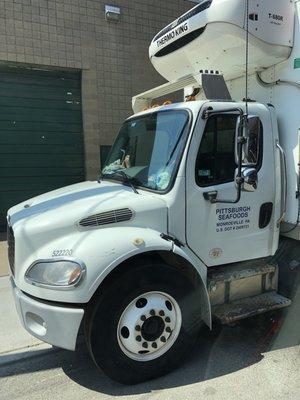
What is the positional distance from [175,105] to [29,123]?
613 cm

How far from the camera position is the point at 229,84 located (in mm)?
4938

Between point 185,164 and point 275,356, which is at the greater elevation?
point 185,164

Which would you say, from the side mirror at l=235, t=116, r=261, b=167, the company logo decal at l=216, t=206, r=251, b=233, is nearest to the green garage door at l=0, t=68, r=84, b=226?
the company logo decal at l=216, t=206, r=251, b=233

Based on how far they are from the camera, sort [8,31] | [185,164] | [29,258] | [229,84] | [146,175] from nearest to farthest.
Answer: [29,258] → [185,164] → [146,175] → [229,84] → [8,31]

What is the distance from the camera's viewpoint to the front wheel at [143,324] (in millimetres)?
3438

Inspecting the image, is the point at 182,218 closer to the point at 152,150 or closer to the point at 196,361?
the point at 152,150

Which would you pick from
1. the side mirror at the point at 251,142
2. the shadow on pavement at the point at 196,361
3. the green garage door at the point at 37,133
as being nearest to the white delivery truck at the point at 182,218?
the side mirror at the point at 251,142

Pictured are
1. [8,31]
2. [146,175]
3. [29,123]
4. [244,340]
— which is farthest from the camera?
[29,123]

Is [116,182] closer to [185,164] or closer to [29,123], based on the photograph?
[185,164]

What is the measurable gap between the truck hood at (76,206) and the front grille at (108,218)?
29mm

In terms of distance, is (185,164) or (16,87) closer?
(185,164)

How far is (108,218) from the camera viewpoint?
3.58m

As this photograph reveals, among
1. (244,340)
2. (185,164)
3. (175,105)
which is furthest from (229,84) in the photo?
(244,340)

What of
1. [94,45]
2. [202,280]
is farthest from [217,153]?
[94,45]
